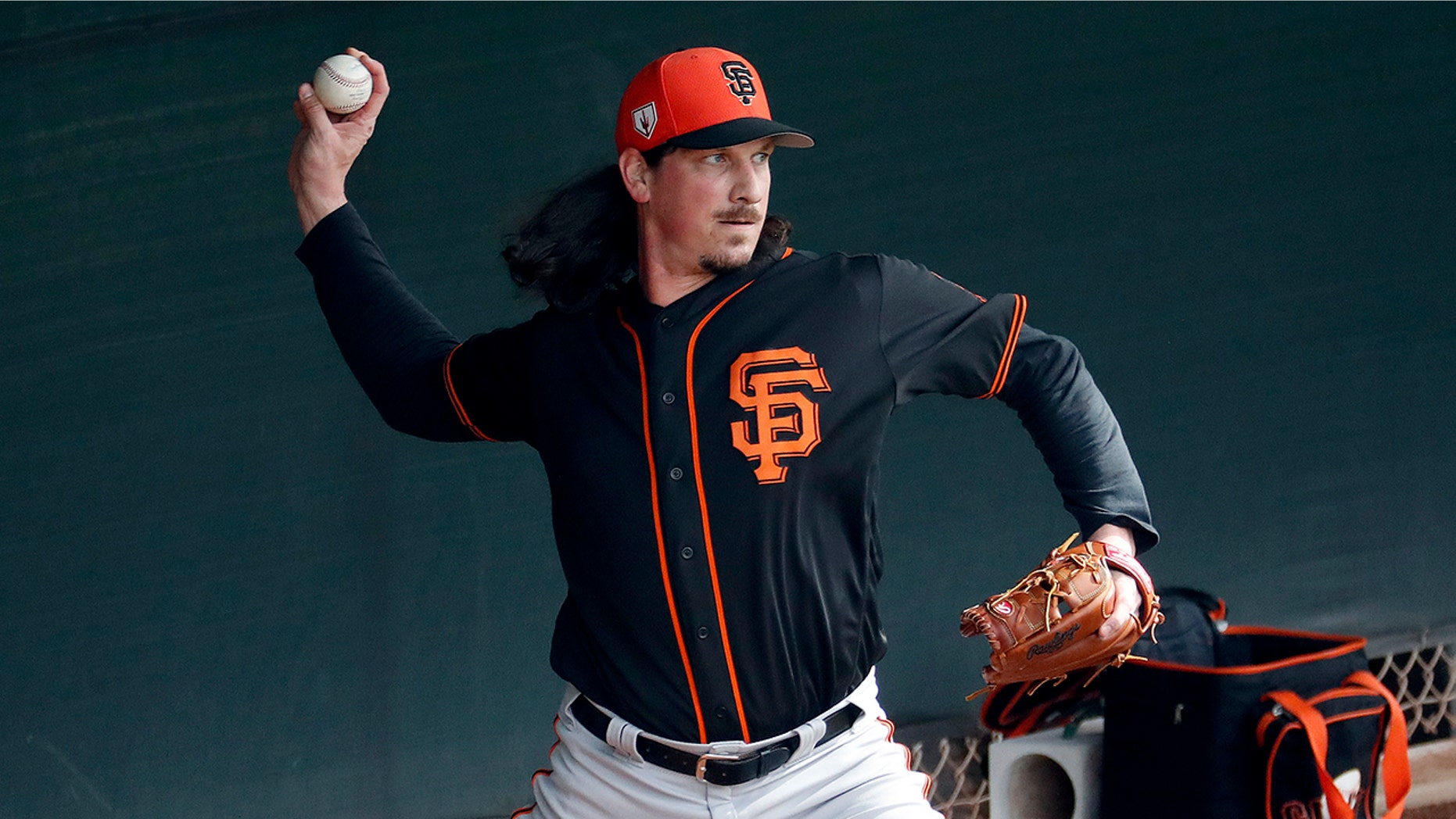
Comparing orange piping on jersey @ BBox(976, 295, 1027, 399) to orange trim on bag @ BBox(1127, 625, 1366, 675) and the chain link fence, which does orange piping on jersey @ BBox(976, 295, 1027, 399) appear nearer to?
orange trim on bag @ BBox(1127, 625, 1366, 675)

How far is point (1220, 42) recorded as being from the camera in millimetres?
3770

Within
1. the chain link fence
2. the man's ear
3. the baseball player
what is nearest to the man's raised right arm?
the baseball player

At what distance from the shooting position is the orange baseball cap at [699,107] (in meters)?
2.26

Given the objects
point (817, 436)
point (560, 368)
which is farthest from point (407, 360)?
point (817, 436)

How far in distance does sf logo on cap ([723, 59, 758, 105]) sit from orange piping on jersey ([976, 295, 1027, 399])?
1.75 ft

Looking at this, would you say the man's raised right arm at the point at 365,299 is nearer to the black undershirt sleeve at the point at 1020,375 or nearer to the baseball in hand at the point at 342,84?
the baseball in hand at the point at 342,84

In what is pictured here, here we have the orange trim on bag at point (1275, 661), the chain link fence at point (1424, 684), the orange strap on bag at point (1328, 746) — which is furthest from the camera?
the chain link fence at point (1424, 684)

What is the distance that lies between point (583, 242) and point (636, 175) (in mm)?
153

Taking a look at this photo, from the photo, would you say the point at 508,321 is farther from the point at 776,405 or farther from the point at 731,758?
the point at 731,758

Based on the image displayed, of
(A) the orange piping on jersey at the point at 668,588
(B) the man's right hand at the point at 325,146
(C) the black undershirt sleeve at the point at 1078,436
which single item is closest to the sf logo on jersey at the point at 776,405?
(A) the orange piping on jersey at the point at 668,588

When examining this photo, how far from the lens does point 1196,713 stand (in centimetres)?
319

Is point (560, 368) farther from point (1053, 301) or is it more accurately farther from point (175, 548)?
point (1053, 301)

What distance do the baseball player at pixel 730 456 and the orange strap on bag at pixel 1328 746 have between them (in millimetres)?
1049

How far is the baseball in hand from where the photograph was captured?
98.2 inches
